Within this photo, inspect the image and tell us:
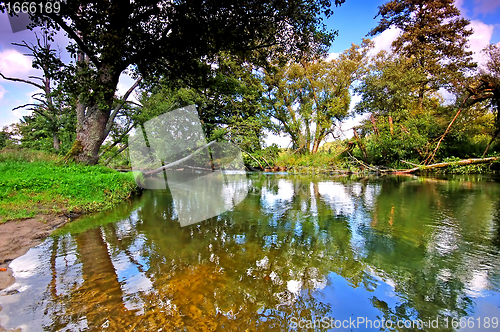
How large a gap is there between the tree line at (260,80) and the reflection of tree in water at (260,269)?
4.42 meters

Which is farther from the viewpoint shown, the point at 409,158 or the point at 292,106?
the point at 292,106

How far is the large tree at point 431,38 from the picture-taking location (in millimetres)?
17359

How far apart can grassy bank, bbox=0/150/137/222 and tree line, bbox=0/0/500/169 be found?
44.0 inches

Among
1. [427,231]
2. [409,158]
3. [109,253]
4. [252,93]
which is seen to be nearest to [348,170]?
[409,158]

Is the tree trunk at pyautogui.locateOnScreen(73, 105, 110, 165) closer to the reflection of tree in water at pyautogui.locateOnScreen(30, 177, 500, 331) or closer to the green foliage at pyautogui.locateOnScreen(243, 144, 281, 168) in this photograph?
the reflection of tree in water at pyautogui.locateOnScreen(30, 177, 500, 331)

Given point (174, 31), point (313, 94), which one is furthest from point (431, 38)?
point (174, 31)

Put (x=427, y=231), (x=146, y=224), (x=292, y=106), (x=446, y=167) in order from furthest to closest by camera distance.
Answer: (x=292, y=106) → (x=446, y=167) → (x=146, y=224) → (x=427, y=231)

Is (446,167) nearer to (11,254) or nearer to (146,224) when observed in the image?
(146,224)

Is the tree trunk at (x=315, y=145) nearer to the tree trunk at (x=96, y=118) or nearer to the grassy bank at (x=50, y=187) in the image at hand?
the grassy bank at (x=50, y=187)

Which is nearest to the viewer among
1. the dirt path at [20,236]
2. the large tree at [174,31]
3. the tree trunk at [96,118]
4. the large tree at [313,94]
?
the dirt path at [20,236]

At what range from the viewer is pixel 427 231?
4.43 m

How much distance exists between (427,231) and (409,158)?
15.7 metres

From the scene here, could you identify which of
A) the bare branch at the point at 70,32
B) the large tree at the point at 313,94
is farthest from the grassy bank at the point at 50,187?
the large tree at the point at 313,94

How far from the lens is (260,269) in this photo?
3.08 m
